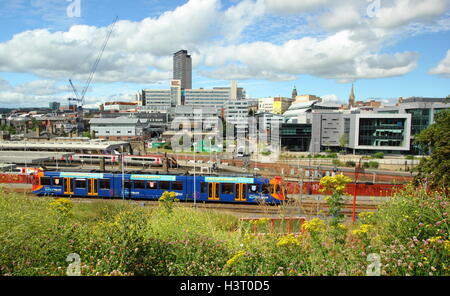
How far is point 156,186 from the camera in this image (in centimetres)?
2067

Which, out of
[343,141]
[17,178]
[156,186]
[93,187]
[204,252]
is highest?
[343,141]

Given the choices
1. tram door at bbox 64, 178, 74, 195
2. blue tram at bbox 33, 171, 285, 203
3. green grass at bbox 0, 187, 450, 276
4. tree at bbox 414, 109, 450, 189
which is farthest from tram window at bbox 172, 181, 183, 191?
tree at bbox 414, 109, 450, 189

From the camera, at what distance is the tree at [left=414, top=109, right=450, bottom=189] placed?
1786cm

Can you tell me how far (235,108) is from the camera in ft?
364

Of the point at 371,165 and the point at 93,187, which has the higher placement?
the point at 93,187

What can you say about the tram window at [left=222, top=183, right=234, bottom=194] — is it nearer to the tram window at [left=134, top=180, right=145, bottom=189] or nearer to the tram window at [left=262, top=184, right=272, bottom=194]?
the tram window at [left=262, top=184, right=272, bottom=194]

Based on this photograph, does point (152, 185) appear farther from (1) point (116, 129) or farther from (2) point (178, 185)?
(1) point (116, 129)

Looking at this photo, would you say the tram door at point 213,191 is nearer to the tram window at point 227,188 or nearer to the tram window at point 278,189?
the tram window at point 227,188

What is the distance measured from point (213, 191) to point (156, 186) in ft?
12.6

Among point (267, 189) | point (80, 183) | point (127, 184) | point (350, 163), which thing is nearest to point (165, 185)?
point (127, 184)

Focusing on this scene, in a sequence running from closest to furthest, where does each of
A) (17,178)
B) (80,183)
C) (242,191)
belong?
(242,191) → (80,183) → (17,178)

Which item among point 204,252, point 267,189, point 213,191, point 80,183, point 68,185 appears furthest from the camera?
point 68,185
